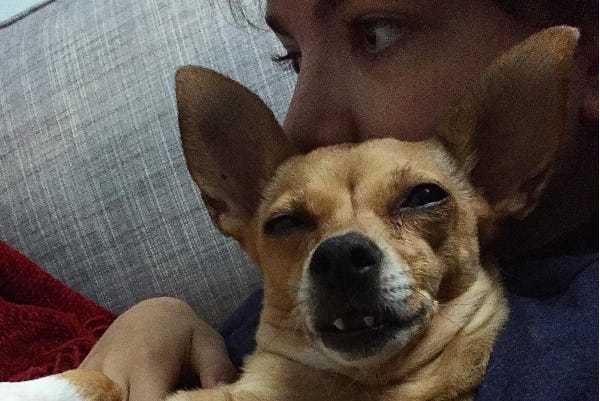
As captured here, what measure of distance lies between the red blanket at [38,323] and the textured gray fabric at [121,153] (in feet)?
0.76

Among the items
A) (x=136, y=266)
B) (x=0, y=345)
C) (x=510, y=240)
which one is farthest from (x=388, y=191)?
(x=136, y=266)

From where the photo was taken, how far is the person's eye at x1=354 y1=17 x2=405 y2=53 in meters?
1.02

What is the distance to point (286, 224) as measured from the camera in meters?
1.05

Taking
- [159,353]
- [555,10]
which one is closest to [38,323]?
[159,353]

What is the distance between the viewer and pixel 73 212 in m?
1.85

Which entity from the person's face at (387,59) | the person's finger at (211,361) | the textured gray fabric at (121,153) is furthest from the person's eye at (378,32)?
the textured gray fabric at (121,153)

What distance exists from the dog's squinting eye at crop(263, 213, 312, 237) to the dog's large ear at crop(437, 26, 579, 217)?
0.79 feet

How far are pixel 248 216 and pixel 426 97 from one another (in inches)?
14.3

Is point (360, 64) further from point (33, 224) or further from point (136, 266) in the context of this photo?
point (33, 224)

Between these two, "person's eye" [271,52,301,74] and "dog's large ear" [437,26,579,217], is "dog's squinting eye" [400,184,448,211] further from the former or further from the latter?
"person's eye" [271,52,301,74]

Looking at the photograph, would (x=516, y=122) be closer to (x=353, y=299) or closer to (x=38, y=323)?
(x=353, y=299)

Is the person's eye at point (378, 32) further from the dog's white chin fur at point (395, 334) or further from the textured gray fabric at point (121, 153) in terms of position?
the textured gray fabric at point (121, 153)

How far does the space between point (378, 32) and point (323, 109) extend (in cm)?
13

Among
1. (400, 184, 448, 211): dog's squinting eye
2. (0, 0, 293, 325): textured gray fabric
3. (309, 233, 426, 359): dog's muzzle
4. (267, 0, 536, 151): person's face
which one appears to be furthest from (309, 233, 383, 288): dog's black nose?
(0, 0, 293, 325): textured gray fabric
